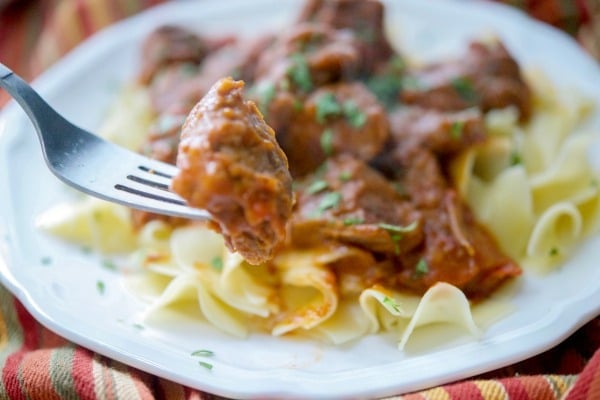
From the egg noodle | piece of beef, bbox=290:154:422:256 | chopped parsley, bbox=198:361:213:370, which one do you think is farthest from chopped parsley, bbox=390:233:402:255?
chopped parsley, bbox=198:361:213:370

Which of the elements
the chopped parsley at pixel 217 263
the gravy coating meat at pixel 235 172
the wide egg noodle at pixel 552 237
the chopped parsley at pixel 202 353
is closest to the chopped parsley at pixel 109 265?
the chopped parsley at pixel 217 263

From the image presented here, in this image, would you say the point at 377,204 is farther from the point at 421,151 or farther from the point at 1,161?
the point at 1,161

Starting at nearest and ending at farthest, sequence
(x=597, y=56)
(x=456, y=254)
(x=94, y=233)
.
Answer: (x=456, y=254) → (x=94, y=233) → (x=597, y=56)

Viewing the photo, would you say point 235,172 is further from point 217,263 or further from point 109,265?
point 109,265

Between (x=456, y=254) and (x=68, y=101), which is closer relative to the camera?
(x=456, y=254)

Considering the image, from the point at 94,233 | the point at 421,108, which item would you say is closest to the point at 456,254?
the point at 421,108

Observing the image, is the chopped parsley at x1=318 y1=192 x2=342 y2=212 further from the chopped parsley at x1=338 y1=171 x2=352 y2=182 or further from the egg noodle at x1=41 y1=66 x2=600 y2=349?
the egg noodle at x1=41 y1=66 x2=600 y2=349

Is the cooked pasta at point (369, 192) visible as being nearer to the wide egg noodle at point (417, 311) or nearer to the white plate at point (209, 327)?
the wide egg noodle at point (417, 311)
